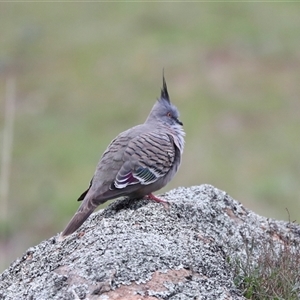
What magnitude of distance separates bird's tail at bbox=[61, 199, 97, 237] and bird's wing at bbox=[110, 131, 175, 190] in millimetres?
296

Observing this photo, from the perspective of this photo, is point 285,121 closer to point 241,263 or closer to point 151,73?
point 151,73

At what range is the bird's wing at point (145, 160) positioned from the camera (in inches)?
227

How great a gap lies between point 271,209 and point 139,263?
813cm

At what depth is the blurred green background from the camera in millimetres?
12672

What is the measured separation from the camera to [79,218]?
5.34 metres

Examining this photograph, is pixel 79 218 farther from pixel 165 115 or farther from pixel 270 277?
pixel 165 115

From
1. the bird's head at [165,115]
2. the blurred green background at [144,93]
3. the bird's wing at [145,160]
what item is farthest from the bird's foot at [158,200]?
the blurred green background at [144,93]

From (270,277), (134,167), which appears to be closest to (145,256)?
(270,277)

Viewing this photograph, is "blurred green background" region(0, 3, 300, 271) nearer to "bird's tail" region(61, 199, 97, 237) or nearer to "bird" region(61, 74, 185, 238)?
"bird" region(61, 74, 185, 238)

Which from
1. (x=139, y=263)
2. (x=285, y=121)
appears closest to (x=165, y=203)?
(x=139, y=263)

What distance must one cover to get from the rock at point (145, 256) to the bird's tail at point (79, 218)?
0.06 metres

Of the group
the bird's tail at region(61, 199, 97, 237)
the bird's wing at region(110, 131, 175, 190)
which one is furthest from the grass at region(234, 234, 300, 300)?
the bird's wing at region(110, 131, 175, 190)

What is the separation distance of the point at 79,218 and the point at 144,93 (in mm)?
10083

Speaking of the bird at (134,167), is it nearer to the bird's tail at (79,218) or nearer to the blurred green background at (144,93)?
the bird's tail at (79,218)
